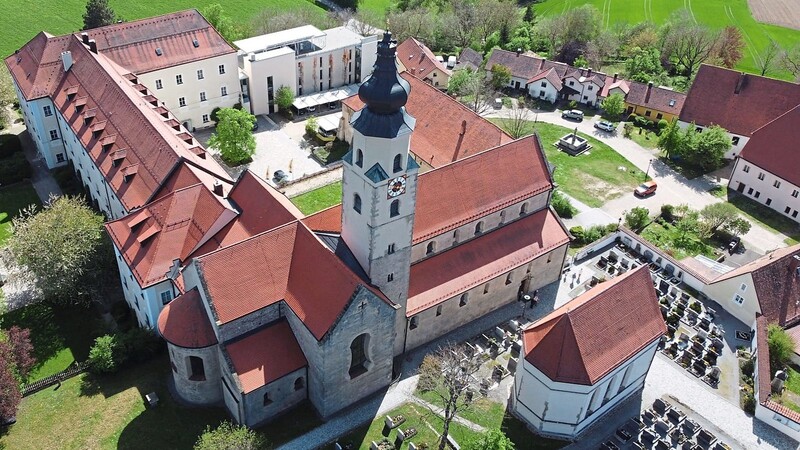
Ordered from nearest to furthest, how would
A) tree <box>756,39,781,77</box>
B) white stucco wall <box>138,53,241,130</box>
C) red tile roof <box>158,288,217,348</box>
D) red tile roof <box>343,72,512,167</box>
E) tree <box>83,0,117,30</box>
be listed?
1. red tile roof <box>158,288,217,348</box>
2. red tile roof <box>343,72,512,167</box>
3. white stucco wall <box>138,53,241,130</box>
4. tree <box>83,0,117,30</box>
5. tree <box>756,39,781,77</box>

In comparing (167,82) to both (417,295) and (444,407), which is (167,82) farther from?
(444,407)

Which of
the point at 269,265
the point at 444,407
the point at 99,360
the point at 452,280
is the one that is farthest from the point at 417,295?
the point at 99,360

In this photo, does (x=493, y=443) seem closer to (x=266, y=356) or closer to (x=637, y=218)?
(x=266, y=356)

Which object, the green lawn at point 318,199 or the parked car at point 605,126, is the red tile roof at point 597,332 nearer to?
the green lawn at point 318,199

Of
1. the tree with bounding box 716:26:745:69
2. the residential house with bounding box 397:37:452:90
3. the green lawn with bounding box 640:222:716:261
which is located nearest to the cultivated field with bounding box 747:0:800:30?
the tree with bounding box 716:26:745:69

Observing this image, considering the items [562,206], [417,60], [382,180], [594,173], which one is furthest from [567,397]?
[417,60]

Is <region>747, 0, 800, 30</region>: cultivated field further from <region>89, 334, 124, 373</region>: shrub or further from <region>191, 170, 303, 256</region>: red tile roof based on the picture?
<region>89, 334, 124, 373</region>: shrub

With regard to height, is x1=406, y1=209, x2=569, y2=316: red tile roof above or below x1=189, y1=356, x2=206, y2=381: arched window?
above
